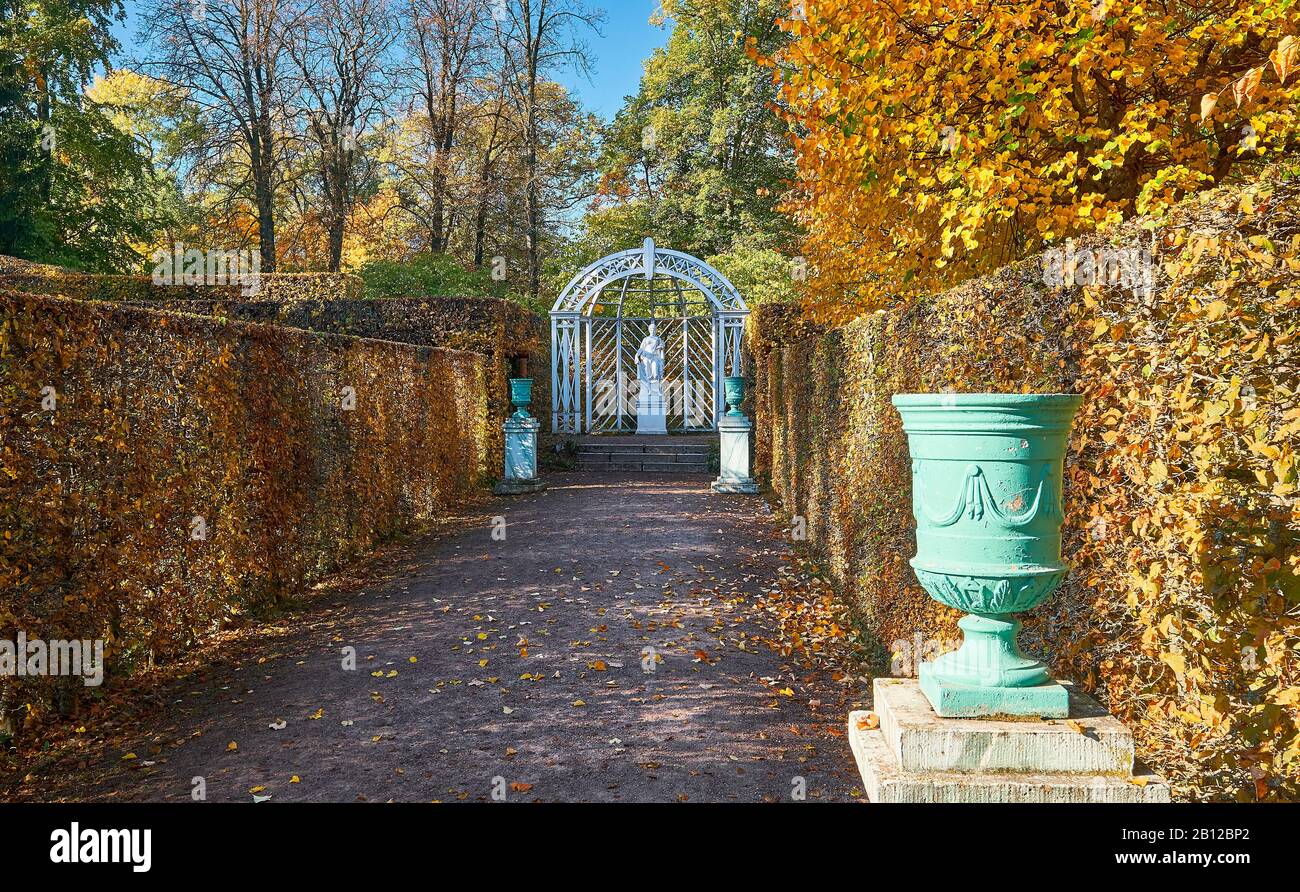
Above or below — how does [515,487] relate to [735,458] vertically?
below

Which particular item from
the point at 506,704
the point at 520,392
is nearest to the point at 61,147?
the point at 520,392

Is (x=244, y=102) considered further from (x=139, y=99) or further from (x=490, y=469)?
(x=490, y=469)

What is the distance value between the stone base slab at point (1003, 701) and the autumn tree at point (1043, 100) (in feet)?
9.80

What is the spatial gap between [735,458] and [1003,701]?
1081 centimetres

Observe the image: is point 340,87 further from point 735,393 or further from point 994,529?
point 994,529

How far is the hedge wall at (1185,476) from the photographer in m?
2.10

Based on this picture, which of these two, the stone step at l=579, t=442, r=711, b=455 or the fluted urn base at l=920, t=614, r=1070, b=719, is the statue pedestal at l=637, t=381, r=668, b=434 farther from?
the fluted urn base at l=920, t=614, r=1070, b=719

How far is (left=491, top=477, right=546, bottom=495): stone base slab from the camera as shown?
13.0 meters

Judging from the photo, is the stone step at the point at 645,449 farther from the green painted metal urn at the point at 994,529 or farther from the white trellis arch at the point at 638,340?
the green painted metal urn at the point at 994,529

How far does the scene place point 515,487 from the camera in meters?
13.1

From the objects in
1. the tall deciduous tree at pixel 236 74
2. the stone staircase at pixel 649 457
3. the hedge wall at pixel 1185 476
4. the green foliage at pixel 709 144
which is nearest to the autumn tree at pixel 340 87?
the tall deciduous tree at pixel 236 74

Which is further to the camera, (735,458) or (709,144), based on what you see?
(709,144)

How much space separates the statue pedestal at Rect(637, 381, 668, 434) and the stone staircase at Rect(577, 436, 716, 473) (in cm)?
350
